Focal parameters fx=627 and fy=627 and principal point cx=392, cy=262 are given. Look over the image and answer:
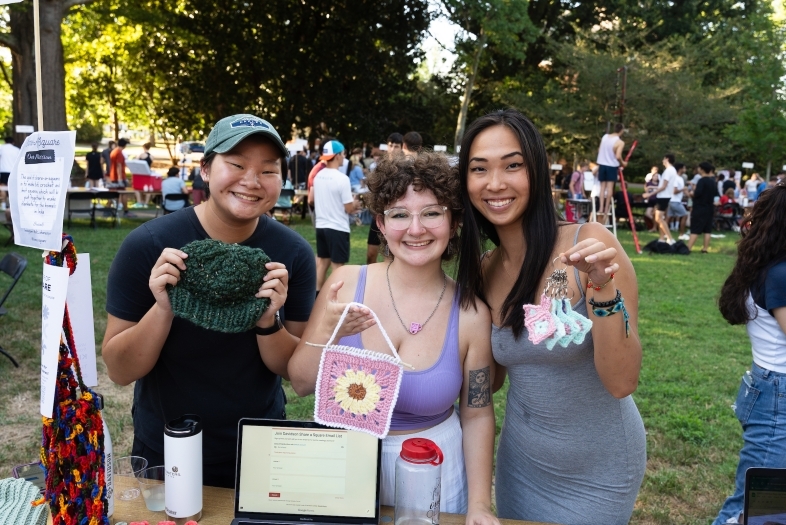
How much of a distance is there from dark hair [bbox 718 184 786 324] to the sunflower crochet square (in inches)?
76.8

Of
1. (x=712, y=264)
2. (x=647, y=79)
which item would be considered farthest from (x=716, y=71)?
(x=712, y=264)

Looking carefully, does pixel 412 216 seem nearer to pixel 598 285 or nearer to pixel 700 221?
pixel 598 285

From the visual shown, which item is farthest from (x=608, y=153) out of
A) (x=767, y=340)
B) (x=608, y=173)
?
(x=767, y=340)

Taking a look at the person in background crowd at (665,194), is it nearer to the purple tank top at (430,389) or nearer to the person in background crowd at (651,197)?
the person in background crowd at (651,197)

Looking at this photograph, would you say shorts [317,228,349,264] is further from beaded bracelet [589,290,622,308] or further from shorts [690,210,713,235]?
shorts [690,210,713,235]

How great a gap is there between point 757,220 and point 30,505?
3056 millimetres

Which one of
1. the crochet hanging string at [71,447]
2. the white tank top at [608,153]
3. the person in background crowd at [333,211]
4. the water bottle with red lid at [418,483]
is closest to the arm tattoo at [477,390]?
the water bottle with red lid at [418,483]

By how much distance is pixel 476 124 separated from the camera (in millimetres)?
2010

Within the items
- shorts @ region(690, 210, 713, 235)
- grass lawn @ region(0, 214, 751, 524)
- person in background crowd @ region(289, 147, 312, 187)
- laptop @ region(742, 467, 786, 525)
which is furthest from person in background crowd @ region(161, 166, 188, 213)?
laptop @ region(742, 467, 786, 525)

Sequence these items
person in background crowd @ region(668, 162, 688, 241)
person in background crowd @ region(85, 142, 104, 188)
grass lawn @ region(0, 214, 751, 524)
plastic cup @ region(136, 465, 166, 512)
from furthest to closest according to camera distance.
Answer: person in background crowd @ region(85, 142, 104, 188), person in background crowd @ region(668, 162, 688, 241), grass lawn @ region(0, 214, 751, 524), plastic cup @ region(136, 465, 166, 512)

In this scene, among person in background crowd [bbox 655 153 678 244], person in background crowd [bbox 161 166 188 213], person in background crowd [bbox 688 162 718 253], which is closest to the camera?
person in background crowd [bbox 688 162 718 253]

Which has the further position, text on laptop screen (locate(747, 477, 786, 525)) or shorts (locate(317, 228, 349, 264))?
shorts (locate(317, 228, 349, 264))

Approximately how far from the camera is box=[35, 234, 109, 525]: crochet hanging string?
60.2 inches

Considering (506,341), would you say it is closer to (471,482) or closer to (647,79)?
(471,482)
